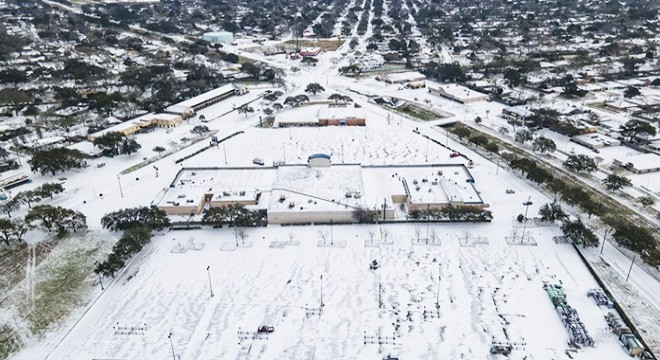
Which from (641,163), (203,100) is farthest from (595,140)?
(203,100)

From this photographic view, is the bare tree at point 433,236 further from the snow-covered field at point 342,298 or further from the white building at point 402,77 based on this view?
the white building at point 402,77

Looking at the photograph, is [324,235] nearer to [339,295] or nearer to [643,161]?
[339,295]

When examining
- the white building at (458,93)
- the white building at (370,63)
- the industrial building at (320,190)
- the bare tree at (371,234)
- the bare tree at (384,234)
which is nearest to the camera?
the bare tree at (371,234)

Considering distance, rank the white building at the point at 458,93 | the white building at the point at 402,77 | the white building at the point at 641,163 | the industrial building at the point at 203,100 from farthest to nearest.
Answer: the white building at the point at 402,77 < the white building at the point at 458,93 < the industrial building at the point at 203,100 < the white building at the point at 641,163

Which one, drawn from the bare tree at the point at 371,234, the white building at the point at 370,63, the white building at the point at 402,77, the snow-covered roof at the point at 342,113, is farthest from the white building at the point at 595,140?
the white building at the point at 370,63

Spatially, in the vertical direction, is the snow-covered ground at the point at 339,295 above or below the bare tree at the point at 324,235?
below

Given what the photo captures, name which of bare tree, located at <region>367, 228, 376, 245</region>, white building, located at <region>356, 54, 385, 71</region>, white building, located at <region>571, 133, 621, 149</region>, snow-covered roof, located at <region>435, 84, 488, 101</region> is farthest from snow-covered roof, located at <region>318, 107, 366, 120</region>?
white building, located at <region>356, 54, 385, 71</region>

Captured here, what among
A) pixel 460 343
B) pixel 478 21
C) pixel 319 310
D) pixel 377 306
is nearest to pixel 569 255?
pixel 460 343

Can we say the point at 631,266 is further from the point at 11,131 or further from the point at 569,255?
the point at 11,131
